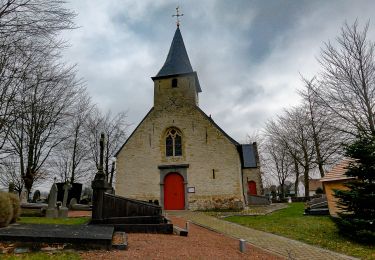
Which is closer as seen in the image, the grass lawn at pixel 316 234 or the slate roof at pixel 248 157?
the grass lawn at pixel 316 234

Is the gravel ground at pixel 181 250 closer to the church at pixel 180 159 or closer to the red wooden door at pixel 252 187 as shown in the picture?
the church at pixel 180 159

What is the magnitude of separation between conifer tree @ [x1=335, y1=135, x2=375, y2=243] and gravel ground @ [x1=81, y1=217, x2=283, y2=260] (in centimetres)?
330

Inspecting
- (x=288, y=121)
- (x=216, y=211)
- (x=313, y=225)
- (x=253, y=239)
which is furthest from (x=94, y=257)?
(x=288, y=121)

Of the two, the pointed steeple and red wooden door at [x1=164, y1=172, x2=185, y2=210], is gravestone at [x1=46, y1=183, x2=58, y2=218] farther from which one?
the pointed steeple

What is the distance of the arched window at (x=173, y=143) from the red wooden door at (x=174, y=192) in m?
1.58

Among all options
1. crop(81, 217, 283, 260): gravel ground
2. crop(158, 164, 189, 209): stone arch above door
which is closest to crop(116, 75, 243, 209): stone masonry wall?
crop(158, 164, 189, 209): stone arch above door

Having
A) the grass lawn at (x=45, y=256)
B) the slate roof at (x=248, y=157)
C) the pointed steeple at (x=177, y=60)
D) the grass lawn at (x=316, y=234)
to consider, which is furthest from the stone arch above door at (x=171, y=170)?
the grass lawn at (x=45, y=256)

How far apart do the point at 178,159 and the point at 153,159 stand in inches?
71.6

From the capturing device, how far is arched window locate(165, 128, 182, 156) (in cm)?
2112

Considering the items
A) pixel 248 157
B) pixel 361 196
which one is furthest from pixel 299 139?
pixel 361 196

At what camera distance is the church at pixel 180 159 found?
19609 millimetres

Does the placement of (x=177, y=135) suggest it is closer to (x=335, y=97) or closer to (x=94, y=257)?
(x=335, y=97)

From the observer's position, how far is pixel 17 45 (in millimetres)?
6926

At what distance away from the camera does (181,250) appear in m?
6.88
